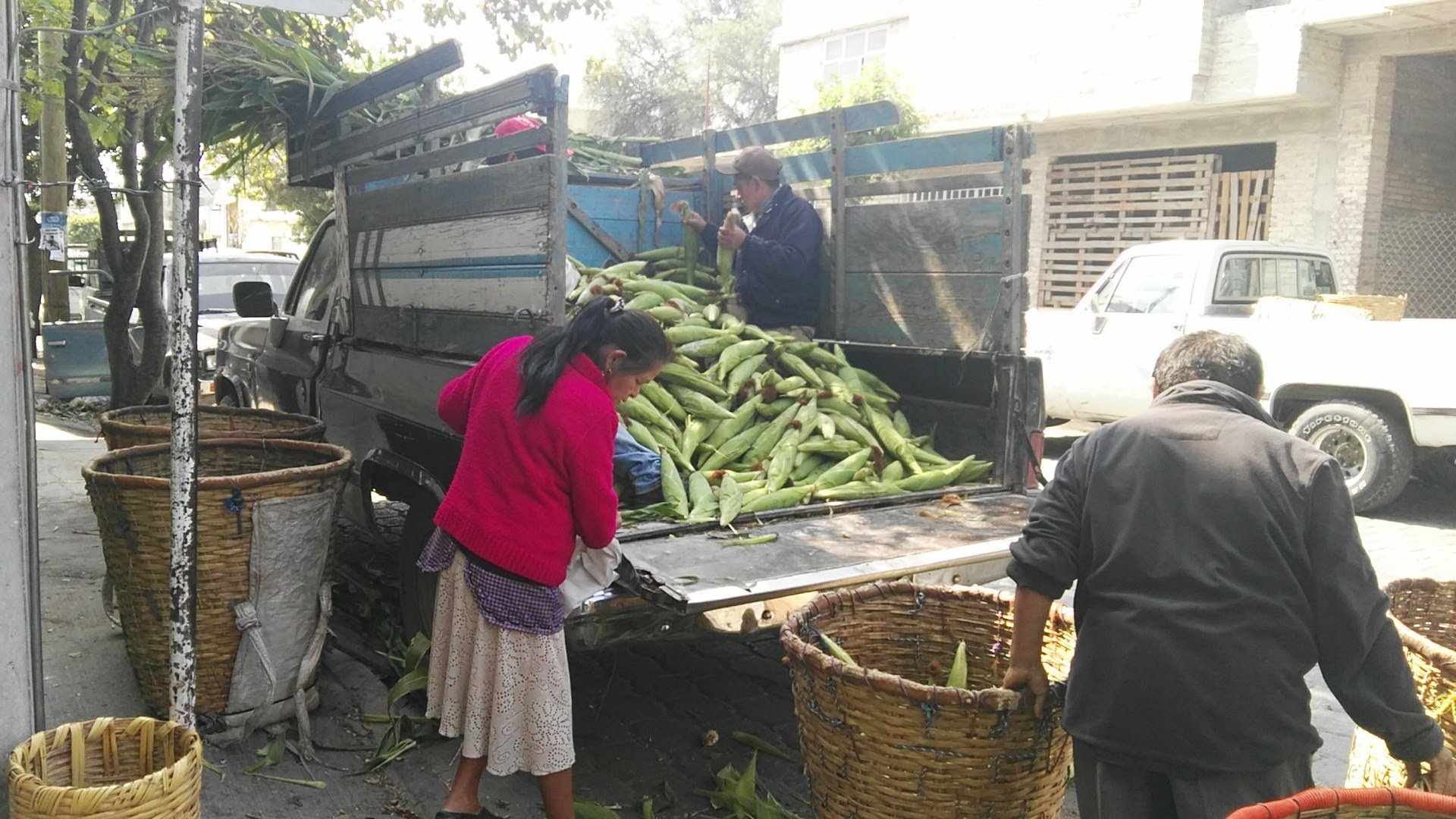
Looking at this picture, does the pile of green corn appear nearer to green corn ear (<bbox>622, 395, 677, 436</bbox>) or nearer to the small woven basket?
green corn ear (<bbox>622, 395, 677, 436</bbox>)

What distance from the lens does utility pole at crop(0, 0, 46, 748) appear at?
8.13 ft

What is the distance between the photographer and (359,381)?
5262 millimetres

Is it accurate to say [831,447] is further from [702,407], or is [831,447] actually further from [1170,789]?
[1170,789]

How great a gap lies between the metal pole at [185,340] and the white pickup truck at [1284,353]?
6.73 m

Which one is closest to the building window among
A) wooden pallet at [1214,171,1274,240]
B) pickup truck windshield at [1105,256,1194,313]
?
wooden pallet at [1214,171,1274,240]

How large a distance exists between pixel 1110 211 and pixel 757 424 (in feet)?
41.0

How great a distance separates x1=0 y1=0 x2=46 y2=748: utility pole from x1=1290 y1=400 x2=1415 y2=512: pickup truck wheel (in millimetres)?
8014

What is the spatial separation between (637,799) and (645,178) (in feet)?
11.6

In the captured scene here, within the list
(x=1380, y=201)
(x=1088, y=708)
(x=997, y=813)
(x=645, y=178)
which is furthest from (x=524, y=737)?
(x=1380, y=201)

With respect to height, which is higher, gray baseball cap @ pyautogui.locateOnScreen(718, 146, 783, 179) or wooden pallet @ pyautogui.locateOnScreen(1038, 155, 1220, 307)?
wooden pallet @ pyautogui.locateOnScreen(1038, 155, 1220, 307)

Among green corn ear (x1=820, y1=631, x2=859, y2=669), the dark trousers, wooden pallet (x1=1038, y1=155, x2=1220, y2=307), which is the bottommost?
the dark trousers

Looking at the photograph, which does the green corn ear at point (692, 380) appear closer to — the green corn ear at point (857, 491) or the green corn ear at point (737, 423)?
the green corn ear at point (737, 423)

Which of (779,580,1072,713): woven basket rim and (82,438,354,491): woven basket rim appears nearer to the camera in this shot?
(779,580,1072,713): woven basket rim

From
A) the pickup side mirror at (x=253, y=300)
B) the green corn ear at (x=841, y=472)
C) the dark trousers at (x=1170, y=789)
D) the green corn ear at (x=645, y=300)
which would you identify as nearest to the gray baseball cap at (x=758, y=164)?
the green corn ear at (x=645, y=300)
